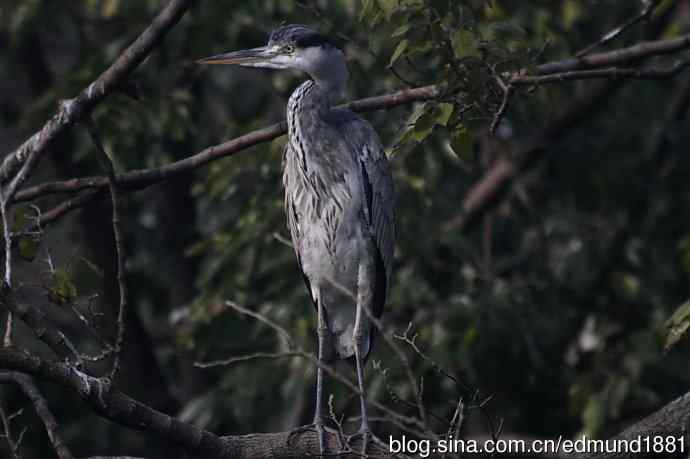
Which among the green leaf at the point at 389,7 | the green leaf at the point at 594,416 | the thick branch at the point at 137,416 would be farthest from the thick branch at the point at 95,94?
the green leaf at the point at 594,416

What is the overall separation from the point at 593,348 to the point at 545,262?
50cm

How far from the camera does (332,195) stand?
4188 millimetres

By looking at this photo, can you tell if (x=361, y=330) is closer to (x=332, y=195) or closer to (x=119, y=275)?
(x=332, y=195)

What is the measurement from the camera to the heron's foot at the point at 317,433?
11.3ft

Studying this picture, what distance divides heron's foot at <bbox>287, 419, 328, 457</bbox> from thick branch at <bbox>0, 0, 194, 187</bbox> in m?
1.11

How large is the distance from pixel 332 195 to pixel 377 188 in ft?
0.59

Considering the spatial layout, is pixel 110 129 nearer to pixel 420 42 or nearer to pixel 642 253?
pixel 420 42

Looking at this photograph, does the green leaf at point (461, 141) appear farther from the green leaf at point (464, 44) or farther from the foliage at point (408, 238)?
the foliage at point (408, 238)

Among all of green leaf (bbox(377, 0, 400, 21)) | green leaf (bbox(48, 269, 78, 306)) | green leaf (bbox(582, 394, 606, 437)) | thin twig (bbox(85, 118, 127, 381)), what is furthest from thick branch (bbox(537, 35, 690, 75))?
green leaf (bbox(582, 394, 606, 437))

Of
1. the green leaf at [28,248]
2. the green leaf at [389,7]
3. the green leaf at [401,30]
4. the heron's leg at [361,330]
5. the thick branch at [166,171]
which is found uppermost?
the green leaf at [389,7]

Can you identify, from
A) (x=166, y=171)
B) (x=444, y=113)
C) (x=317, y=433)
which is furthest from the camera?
(x=166, y=171)

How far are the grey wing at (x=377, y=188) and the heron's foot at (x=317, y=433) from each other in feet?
2.64

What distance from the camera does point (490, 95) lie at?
3410 mm

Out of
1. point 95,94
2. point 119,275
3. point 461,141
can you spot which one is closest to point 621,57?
point 461,141
